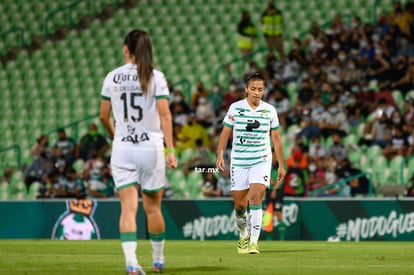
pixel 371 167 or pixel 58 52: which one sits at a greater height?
pixel 58 52

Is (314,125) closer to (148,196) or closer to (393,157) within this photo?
(393,157)

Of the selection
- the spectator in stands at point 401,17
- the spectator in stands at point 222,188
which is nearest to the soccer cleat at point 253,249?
the spectator in stands at point 222,188

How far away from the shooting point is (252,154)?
47.3ft

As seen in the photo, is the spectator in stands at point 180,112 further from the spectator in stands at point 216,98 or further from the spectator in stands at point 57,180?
the spectator in stands at point 57,180

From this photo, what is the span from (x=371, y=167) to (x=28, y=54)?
1331 cm

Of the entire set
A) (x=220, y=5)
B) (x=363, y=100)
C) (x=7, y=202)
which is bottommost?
(x=7, y=202)

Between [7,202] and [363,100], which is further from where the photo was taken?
[363,100]

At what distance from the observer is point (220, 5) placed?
31234mm

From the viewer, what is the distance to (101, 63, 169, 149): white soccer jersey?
10.1m

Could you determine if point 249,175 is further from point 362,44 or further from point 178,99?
point 362,44

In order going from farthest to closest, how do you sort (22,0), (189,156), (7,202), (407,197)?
(22,0) → (189,156) → (7,202) → (407,197)

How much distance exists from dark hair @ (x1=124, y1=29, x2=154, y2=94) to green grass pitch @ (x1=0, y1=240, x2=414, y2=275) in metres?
1.90

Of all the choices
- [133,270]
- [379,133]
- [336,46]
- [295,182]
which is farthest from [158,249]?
[336,46]

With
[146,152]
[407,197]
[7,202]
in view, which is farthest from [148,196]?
[7,202]
